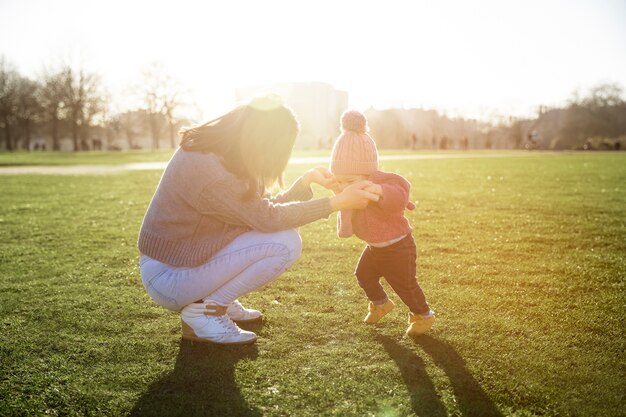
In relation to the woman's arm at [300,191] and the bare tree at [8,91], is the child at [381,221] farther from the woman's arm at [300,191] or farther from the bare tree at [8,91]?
the bare tree at [8,91]

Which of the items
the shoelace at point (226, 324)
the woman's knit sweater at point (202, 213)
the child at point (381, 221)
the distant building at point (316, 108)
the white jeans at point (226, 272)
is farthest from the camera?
the distant building at point (316, 108)

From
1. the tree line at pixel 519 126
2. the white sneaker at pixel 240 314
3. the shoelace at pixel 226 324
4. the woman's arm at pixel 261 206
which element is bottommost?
the white sneaker at pixel 240 314

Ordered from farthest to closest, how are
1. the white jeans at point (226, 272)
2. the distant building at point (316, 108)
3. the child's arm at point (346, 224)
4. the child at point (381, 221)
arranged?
the distant building at point (316, 108) < the child's arm at point (346, 224) < the child at point (381, 221) < the white jeans at point (226, 272)

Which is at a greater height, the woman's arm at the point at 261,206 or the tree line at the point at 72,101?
the tree line at the point at 72,101

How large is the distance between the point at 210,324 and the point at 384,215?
123 centimetres

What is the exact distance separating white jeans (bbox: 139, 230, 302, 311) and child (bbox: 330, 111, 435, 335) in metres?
0.50

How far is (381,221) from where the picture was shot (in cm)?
322

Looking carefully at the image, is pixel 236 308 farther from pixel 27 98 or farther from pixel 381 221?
pixel 27 98

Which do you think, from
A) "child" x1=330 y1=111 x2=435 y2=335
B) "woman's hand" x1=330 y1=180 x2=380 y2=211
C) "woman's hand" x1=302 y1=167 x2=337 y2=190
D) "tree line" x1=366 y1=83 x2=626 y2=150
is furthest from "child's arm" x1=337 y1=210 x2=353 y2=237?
"tree line" x1=366 y1=83 x2=626 y2=150

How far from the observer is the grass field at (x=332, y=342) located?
249cm

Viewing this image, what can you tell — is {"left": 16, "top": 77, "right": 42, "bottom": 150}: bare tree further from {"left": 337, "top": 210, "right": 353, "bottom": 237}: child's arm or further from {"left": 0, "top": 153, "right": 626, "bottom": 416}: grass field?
{"left": 337, "top": 210, "right": 353, "bottom": 237}: child's arm

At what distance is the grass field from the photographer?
8.16ft

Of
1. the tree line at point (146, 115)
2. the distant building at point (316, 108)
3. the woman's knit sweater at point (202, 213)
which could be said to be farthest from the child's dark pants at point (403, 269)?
the distant building at point (316, 108)

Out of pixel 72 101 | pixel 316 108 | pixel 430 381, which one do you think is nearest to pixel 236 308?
pixel 430 381
